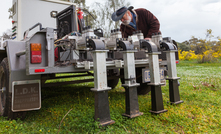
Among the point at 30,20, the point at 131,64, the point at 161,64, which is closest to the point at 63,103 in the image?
the point at 131,64

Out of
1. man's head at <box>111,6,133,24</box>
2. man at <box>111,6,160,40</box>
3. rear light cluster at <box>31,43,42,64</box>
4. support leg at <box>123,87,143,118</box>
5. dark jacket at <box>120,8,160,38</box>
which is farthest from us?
dark jacket at <box>120,8,160,38</box>

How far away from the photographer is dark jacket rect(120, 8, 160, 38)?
4.27m

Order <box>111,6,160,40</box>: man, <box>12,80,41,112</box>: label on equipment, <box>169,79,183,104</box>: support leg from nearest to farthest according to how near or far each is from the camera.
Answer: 1. <box>12,80,41,112</box>: label on equipment
2. <box>169,79,183,104</box>: support leg
3. <box>111,6,160,40</box>: man

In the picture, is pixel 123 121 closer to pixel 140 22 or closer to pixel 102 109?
pixel 102 109

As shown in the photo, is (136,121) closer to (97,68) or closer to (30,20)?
(97,68)

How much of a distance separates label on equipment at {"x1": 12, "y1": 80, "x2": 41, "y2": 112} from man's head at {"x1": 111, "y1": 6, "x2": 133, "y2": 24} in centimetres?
209

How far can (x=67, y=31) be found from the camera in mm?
3963

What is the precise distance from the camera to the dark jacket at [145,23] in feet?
14.0

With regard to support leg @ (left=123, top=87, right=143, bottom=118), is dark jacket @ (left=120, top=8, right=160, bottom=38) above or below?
above

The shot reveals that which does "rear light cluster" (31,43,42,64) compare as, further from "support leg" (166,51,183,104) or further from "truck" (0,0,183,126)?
"support leg" (166,51,183,104)

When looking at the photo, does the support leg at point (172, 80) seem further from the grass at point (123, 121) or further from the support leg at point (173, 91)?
the grass at point (123, 121)

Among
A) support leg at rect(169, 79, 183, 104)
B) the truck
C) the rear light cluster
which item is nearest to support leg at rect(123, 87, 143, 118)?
the truck

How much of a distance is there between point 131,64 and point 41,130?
5.44 ft

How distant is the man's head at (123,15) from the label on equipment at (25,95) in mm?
2087
